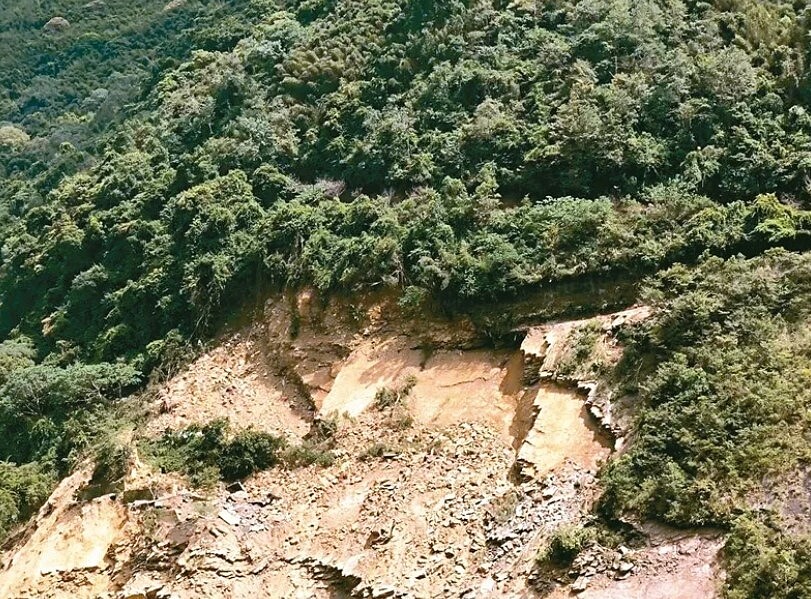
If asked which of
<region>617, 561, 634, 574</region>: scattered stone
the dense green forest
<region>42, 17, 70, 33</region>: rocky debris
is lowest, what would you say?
<region>617, 561, 634, 574</region>: scattered stone

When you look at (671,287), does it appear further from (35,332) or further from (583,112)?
(35,332)

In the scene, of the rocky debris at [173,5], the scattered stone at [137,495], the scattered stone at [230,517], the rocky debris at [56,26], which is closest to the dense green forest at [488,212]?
the scattered stone at [137,495]

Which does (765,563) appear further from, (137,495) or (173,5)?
(173,5)

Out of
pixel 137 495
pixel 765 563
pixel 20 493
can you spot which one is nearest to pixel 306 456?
pixel 137 495

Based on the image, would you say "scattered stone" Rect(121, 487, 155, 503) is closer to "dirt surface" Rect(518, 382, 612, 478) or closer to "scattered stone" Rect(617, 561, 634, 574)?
"dirt surface" Rect(518, 382, 612, 478)

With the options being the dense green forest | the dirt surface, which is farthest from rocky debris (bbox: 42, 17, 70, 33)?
the dirt surface

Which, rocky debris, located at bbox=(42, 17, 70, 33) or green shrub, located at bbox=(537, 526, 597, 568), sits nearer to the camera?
green shrub, located at bbox=(537, 526, 597, 568)

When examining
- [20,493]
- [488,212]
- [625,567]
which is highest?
[488,212]

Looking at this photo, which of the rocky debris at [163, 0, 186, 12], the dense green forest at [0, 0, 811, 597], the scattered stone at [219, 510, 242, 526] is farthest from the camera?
the rocky debris at [163, 0, 186, 12]
